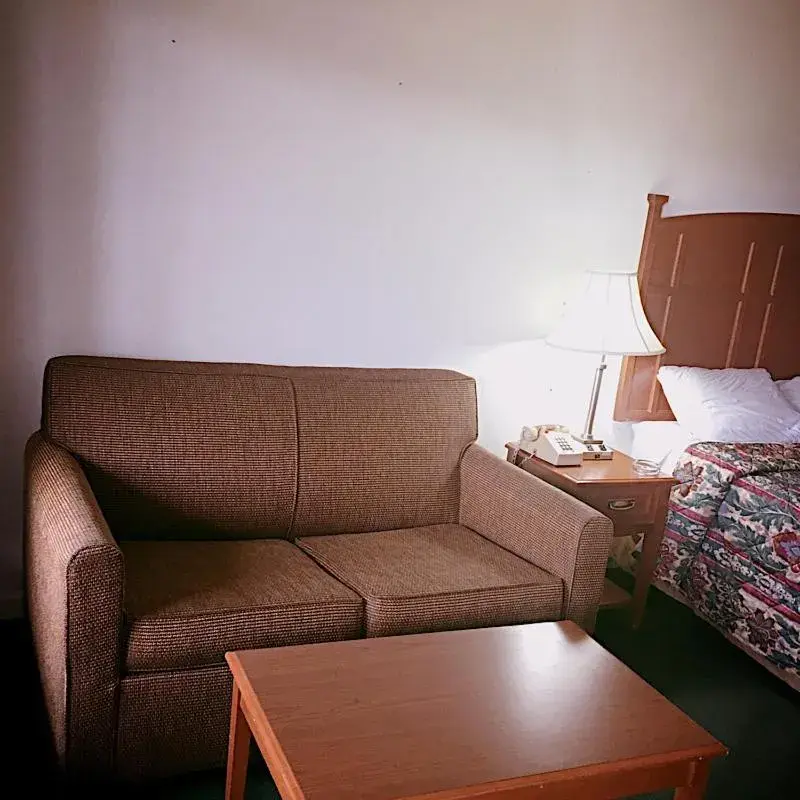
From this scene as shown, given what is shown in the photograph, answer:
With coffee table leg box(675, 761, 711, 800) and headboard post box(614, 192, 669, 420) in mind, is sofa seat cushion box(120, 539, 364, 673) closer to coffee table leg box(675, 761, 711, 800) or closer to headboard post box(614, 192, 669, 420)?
coffee table leg box(675, 761, 711, 800)

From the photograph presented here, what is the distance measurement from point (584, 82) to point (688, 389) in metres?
1.22

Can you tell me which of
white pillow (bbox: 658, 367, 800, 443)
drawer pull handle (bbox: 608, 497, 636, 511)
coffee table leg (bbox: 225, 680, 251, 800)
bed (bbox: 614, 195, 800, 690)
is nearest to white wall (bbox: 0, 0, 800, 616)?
bed (bbox: 614, 195, 800, 690)

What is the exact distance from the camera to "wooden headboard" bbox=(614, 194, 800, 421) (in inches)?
133

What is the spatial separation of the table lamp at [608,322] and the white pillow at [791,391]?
3.05ft

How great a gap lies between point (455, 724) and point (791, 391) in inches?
103

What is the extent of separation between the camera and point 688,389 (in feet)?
11.1

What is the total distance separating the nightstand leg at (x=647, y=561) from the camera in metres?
2.94

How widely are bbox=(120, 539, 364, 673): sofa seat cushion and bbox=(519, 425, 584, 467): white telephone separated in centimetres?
101

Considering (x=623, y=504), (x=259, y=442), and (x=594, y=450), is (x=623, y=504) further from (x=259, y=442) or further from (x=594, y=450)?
(x=259, y=442)

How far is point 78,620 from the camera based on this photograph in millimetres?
1701

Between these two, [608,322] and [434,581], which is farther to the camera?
[608,322]

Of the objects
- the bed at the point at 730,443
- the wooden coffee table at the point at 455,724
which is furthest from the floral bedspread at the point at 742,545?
the wooden coffee table at the point at 455,724

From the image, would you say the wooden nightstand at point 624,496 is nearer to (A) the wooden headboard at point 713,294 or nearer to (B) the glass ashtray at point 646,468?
(B) the glass ashtray at point 646,468

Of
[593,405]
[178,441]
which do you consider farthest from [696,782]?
[593,405]
